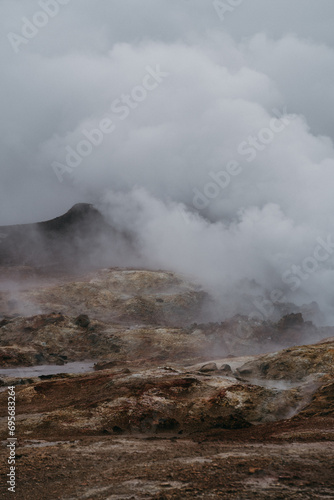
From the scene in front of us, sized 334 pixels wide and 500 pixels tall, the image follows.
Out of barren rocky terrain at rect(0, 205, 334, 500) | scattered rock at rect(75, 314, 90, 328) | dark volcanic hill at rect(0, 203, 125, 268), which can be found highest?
dark volcanic hill at rect(0, 203, 125, 268)

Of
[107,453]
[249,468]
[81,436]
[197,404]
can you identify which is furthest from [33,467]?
[197,404]

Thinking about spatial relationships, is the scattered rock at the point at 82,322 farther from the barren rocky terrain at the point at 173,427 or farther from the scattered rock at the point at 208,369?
the scattered rock at the point at 208,369

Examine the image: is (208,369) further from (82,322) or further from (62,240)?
(62,240)

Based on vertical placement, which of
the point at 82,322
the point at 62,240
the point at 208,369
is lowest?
the point at 208,369

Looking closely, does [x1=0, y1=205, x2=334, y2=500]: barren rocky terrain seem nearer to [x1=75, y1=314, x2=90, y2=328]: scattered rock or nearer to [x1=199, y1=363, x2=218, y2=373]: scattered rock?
[x1=199, y1=363, x2=218, y2=373]: scattered rock

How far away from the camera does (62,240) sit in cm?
11100

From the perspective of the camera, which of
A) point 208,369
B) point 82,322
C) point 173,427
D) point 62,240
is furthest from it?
point 62,240

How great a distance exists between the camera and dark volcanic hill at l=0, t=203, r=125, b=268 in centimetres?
10169

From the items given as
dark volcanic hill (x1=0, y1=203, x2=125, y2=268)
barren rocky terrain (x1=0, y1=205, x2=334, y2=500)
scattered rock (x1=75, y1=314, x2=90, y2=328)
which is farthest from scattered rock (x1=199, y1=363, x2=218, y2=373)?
dark volcanic hill (x1=0, y1=203, x2=125, y2=268)

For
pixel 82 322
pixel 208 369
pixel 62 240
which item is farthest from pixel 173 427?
pixel 62 240

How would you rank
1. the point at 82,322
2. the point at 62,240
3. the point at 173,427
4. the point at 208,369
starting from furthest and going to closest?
1. the point at 62,240
2. the point at 82,322
3. the point at 208,369
4. the point at 173,427

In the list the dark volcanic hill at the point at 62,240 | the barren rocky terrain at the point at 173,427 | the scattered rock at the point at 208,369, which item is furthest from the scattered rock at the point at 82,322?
the dark volcanic hill at the point at 62,240

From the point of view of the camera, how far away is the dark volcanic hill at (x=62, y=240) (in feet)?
334

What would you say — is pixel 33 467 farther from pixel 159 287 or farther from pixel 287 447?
pixel 159 287
